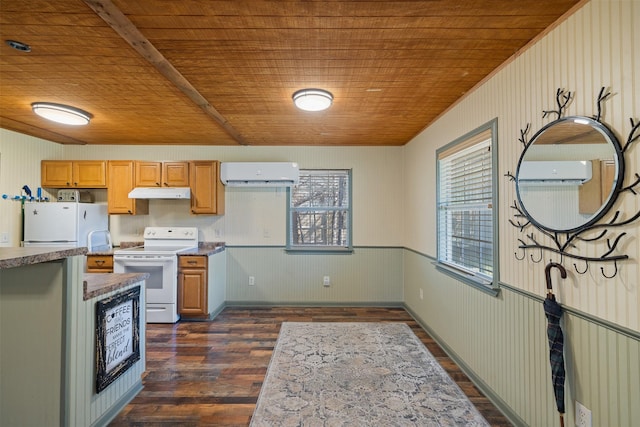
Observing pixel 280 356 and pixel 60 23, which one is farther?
pixel 280 356

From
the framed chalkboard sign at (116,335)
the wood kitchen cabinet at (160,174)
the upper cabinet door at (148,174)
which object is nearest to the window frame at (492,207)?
the framed chalkboard sign at (116,335)

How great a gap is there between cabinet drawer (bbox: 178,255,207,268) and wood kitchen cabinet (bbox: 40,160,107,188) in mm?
1610

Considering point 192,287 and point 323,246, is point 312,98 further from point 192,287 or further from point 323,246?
point 192,287

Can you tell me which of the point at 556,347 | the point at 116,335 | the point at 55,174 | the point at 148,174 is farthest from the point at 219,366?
the point at 55,174

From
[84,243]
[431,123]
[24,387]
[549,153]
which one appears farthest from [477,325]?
[84,243]

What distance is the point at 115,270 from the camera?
3.71m

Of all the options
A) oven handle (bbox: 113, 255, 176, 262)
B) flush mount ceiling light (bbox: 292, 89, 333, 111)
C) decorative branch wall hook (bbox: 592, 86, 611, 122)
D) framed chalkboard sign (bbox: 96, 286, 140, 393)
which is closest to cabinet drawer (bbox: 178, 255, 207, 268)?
oven handle (bbox: 113, 255, 176, 262)

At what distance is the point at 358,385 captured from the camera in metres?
2.37

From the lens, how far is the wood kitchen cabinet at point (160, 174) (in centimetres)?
414

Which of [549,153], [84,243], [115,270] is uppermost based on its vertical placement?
[549,153]

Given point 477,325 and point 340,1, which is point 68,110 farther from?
point 477,325

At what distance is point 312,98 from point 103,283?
6.75 ft

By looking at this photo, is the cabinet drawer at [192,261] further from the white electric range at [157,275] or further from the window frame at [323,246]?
the window frame at [323,246]

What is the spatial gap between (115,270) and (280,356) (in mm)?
2439
